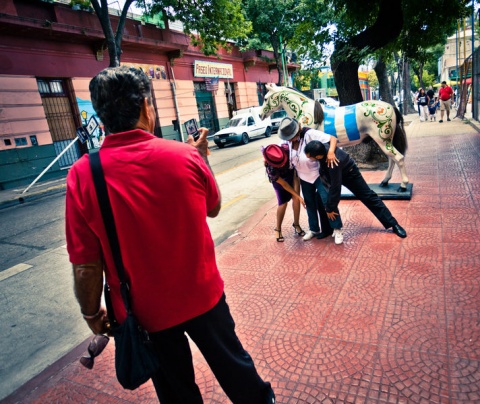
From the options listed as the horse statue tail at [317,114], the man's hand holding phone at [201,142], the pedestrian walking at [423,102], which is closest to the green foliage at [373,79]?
the pedestrian walking at [423,102]

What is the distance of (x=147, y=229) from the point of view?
1418mm

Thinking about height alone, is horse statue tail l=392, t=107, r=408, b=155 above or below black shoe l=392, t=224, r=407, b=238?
above

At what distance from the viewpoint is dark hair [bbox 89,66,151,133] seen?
1.40m

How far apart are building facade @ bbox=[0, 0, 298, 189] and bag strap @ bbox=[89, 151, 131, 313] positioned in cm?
1056

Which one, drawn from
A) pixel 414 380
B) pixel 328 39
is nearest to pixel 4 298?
pixel 414 380

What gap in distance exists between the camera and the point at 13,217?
841 centimetres

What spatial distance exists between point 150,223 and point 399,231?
142 inches

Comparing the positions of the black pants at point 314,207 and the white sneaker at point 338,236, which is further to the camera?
the black pants at point 314,207

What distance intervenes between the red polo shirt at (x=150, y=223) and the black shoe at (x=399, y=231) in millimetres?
3314

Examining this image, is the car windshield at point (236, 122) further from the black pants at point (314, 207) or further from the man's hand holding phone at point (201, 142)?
the man's hand holding phone at point (201, 142)

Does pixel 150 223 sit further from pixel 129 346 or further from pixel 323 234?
pixel 323 234

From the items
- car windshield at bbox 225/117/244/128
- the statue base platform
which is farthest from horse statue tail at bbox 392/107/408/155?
car windshield at bbox 225/117/244/128

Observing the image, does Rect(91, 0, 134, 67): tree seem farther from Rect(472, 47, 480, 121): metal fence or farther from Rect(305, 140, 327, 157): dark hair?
Rect(472, 47, 480, 121): metal fence

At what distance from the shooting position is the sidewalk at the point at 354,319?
7.20 ft
